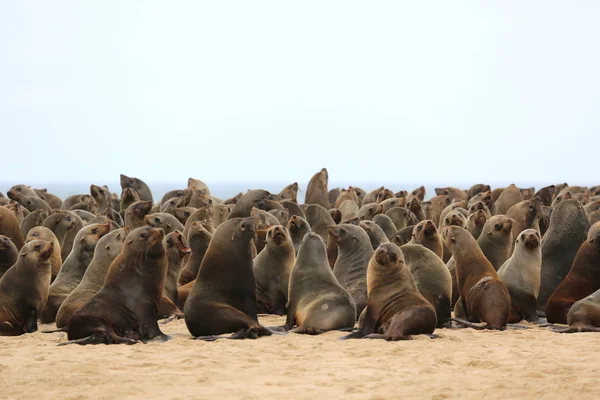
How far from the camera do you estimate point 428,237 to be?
11.3 metres

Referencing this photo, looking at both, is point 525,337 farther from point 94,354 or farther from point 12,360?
point 12,360

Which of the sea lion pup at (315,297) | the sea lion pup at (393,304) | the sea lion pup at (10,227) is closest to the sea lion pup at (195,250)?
the sea lion pup at (315,297)

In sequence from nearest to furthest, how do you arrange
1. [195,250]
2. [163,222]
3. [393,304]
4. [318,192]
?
[393,304] < [195,250] < [163,222] < [318,192]

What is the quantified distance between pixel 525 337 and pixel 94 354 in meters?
4.01

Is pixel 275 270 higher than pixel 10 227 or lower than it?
lower

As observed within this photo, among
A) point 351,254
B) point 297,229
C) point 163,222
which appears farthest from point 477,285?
point 163,222

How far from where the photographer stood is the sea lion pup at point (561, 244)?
1102cm

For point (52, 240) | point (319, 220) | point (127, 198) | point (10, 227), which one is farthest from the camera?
point (127, 198)

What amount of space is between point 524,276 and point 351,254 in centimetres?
194

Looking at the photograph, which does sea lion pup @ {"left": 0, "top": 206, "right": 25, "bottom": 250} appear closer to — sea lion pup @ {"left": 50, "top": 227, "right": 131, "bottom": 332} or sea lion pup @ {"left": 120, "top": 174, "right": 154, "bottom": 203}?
sea lion pup @ {"left": 50, "top": 227, "right": 131, "bottom": 332}

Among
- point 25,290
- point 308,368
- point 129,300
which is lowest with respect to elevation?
point 308,368

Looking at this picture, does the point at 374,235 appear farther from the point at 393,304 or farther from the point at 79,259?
the point at 79,259

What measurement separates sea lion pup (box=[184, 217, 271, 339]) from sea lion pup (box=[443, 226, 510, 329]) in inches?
91.2

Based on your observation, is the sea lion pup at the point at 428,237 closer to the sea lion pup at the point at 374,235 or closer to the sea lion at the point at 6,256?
the sea lion pup at the point at 374,235
